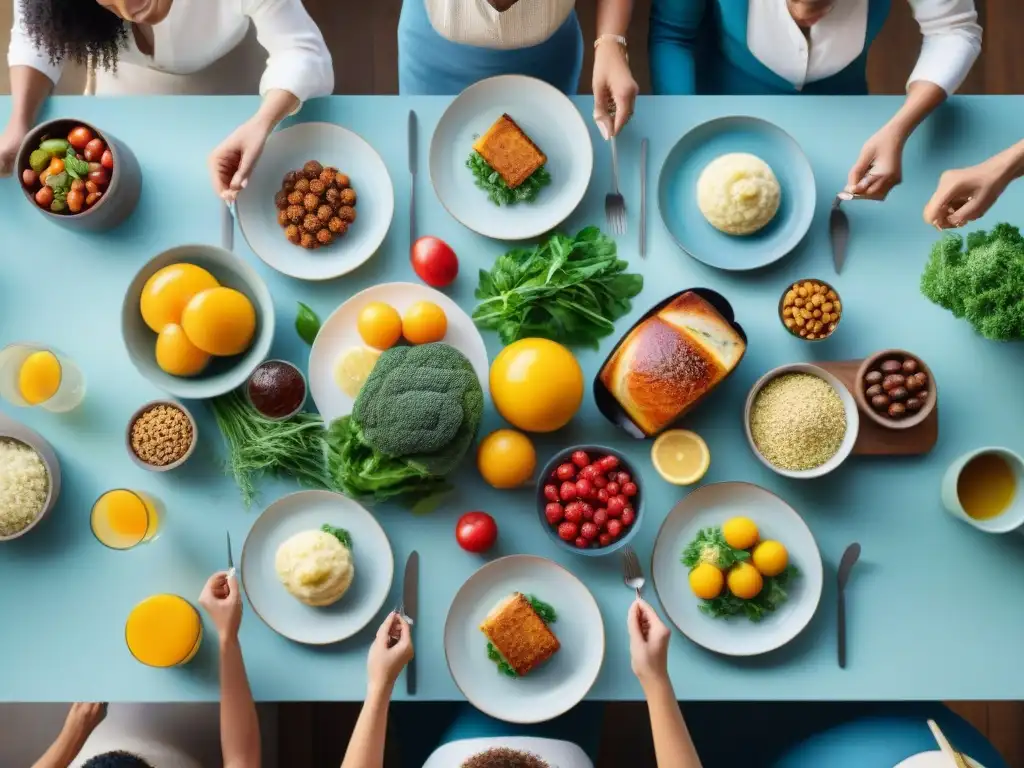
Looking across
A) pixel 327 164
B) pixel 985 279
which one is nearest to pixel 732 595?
pixel 985 279

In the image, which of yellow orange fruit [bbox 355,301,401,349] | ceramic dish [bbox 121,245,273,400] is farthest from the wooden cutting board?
ceramic dish [bbox 121,245,273,400]

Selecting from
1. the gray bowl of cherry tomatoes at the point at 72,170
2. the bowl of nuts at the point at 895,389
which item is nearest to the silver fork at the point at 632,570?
the bowl of nuts at the point at 895,389

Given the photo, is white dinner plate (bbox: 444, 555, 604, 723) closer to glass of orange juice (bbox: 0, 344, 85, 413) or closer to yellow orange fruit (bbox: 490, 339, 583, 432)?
yellow orange fruit (bbox: 490, 339, 583, 432)

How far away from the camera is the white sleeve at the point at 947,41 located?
56.2 inches

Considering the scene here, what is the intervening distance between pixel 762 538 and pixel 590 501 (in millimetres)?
337

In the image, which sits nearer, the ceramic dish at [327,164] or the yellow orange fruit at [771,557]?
the yellow orange fruit at [771,557]

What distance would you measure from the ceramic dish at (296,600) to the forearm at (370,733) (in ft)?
0.42

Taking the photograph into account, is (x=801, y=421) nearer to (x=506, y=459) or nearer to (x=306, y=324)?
(x=506, y=459)

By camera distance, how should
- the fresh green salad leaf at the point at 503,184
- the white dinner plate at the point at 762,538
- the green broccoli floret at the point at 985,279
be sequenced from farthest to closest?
1. the fresh green salad leaf at the point at 503,184
2. the white dinner plate at the point at 762,538
3. the green broccoli floret at the point at 985,279

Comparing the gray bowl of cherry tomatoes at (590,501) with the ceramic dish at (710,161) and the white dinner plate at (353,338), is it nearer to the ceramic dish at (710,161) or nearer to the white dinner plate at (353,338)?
the white dinner plate at (353,338)

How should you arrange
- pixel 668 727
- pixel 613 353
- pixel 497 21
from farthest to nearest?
pixel 497 21, pixel 613 353, pixel 668 727

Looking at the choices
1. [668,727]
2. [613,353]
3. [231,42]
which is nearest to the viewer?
[668,727]

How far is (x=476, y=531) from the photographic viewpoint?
135 centimetres

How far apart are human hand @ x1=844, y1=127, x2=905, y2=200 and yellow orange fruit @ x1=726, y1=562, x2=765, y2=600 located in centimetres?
72
